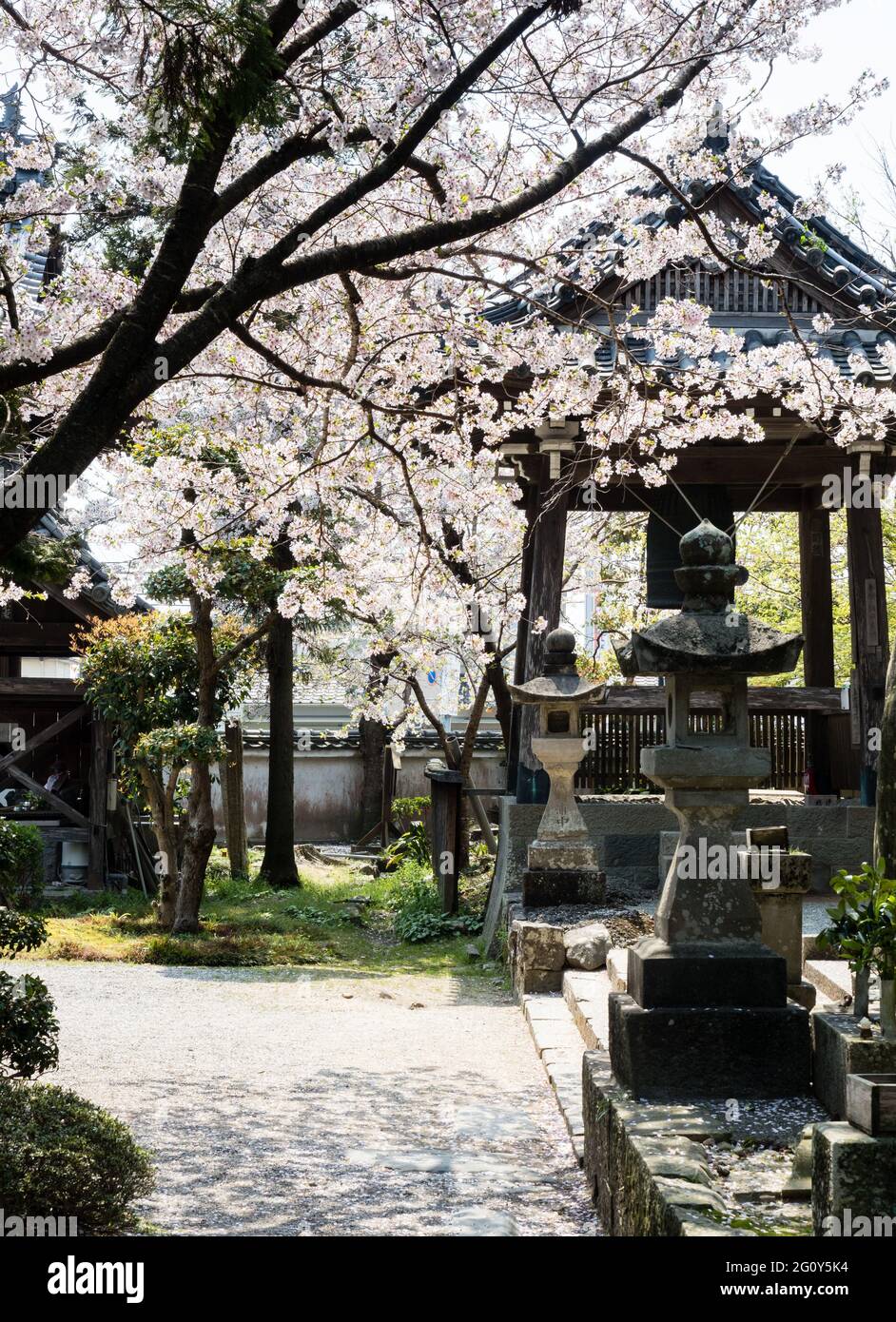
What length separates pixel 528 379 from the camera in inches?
395

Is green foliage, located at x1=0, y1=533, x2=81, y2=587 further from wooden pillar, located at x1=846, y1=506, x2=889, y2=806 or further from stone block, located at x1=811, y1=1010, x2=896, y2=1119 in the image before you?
wooden pillar, located at x1=846, y1=506, x2=889, y2=806

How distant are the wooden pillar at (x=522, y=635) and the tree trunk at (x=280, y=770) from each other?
16.4 ft

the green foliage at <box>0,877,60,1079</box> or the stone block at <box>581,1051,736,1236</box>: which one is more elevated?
the green foliage at <box>0,877,60,1079</box>

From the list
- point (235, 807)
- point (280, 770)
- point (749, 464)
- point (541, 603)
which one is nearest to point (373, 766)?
point (235, 807)

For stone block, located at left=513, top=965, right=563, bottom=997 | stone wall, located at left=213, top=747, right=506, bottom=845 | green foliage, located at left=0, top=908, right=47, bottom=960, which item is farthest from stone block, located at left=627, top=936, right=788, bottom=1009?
stone wall, located at left=213, top=747, right=506, bottom=845

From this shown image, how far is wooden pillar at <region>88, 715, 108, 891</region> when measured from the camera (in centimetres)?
1553

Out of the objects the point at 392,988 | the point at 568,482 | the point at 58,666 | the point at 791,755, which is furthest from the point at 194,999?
the point at 58,666

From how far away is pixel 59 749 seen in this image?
16984 mm

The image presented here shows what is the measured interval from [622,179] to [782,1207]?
7.14m

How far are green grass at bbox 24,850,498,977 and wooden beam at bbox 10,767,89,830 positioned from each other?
3.17 feet

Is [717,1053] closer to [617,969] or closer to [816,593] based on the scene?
[617,969]

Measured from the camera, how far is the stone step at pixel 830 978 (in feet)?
20.6

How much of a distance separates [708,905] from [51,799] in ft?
39.1
